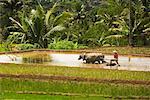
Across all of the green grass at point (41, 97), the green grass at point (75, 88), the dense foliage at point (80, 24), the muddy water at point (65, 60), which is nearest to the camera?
the green grass at point (41, 97)

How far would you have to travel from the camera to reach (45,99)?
416 inches

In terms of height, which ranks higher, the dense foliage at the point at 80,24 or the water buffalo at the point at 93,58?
the dense foliage at the point at 80,24

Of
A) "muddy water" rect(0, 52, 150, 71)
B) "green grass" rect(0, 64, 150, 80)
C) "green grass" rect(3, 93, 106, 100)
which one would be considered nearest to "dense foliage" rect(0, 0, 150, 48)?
"muddy water" rect(0, 52, 150, 71)

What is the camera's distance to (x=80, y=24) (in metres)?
25.6

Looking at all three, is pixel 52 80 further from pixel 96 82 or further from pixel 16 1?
pixel 16 1

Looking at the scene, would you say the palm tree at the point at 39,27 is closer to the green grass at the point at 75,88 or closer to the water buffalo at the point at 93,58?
the water buffalo at the point at 93,58

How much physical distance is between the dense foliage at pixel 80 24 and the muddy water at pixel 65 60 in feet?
8.24

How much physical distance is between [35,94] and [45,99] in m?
0.66

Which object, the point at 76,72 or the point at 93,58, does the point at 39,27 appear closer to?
the point at 93,58

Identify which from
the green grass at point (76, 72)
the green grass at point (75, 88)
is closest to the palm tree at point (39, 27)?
the green grass at point (76, 72)

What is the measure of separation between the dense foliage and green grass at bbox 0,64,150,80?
6.04 meters

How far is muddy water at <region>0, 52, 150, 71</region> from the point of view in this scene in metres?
13.8

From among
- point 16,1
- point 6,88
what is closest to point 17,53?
Result: point 6,88

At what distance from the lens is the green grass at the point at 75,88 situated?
10977 mm
